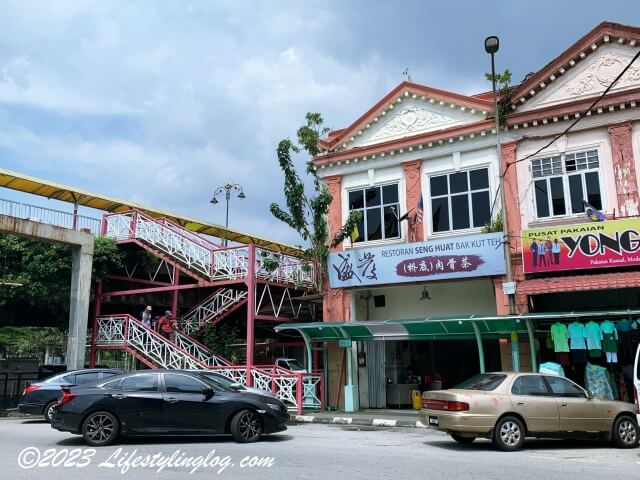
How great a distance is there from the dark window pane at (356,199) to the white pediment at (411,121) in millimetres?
1748

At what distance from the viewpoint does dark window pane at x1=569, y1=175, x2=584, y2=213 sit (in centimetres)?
1767

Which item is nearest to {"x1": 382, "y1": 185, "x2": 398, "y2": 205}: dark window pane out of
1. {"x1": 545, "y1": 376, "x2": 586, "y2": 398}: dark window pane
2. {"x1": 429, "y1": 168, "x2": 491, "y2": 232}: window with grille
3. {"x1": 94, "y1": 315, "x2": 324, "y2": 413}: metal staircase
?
{"x1": 429, "y1": 168, "x2": 491, "y2": 232}: window with grille

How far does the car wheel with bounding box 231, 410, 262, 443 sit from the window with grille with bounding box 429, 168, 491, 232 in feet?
33.4

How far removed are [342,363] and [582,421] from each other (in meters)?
9.47

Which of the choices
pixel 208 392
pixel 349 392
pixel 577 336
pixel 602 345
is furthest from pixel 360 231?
pixel 208 392

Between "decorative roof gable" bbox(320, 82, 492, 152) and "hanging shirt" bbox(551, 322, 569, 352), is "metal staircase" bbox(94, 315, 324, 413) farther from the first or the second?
"decorative roof gable" bbox(320, 82, 492, 152)

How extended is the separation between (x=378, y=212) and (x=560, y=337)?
7.65 meters

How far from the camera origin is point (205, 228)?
32375 mm

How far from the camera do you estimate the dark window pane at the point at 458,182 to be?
1948 cm

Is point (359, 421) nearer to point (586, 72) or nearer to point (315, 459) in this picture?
point (315, 459)

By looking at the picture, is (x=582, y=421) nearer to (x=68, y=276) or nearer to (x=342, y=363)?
(x=342, y=363)

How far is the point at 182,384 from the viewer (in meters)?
11.7

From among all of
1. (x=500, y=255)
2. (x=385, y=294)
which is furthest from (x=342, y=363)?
(x=500, y=255)

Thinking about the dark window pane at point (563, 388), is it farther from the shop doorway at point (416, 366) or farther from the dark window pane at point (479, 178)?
the dark window pane at point (479, 178)
